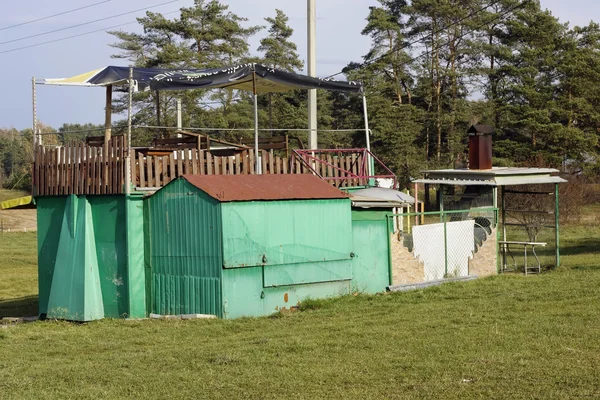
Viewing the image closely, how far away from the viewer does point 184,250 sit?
599 inches

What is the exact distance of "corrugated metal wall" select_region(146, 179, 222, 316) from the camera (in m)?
14.8

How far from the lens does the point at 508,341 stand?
10.8 meters

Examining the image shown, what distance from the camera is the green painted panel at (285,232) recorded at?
1479 centimetres

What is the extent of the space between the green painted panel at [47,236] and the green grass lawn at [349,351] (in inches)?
68.0

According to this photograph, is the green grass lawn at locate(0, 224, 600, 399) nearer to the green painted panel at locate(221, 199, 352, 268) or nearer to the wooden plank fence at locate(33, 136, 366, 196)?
the green painted panel at locate(221, 199, 352, 268)

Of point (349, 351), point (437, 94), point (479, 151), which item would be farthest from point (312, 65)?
point (437, 94)

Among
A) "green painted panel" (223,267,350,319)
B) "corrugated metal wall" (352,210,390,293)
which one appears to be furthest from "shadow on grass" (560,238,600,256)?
"green painted panel" (223,267,350,319)

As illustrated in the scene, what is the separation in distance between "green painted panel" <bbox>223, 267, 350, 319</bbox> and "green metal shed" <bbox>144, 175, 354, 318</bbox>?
0.02 metres

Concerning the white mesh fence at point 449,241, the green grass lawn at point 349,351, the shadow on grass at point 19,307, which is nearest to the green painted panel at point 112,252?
the green grass lawn at point 349,351

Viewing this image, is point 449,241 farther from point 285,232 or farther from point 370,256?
point 285,232

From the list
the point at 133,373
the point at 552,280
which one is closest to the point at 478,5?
the point at 552,280

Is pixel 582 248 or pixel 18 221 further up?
pixel 18 221

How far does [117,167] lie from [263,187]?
269 centimetres

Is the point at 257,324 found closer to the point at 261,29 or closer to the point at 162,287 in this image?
the point at 162,287
